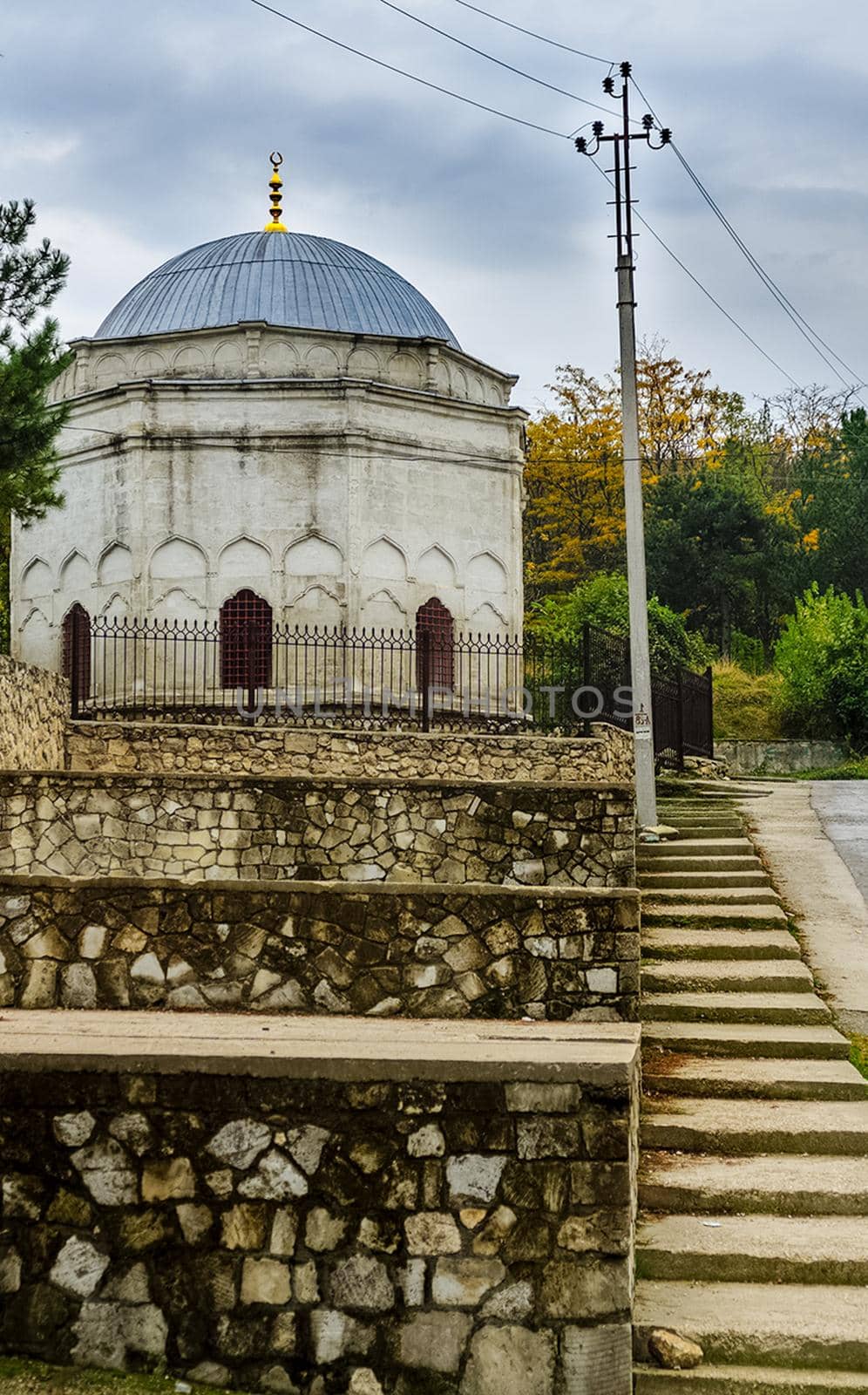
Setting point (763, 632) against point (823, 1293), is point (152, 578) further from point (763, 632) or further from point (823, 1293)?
point (763, 632)

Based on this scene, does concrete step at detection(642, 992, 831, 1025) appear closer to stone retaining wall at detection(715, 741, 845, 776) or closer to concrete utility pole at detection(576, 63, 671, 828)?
concrete utility pole at detection(576, 63, 671, 828)

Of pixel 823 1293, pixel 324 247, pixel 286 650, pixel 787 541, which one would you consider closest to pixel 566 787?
pixel 823 1293

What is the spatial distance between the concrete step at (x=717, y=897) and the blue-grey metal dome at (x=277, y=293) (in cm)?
1399

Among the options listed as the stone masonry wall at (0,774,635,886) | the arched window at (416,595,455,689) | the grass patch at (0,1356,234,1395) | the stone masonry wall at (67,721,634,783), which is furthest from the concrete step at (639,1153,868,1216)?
the arched window at (416,595,455,689)

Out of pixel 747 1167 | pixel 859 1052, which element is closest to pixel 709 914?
pixel 859 1052

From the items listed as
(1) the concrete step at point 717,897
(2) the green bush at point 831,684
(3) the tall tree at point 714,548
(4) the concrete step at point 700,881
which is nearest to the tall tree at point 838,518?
(3) the tall tree at point 714,548

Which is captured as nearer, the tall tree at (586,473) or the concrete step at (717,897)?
the concrete step at (717,897)

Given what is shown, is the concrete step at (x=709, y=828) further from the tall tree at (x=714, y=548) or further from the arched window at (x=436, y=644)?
the tall tree at (x=714, y=548)

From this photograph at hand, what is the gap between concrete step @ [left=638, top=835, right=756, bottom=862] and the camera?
12375 mm

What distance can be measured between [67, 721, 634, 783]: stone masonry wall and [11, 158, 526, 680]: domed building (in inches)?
201

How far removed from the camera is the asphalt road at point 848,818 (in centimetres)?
1305

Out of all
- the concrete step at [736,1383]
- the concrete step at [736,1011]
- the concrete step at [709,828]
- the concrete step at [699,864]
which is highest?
the concrete step at [709,828]

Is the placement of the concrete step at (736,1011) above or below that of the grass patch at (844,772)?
below

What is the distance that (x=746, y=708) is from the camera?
28.7 m
